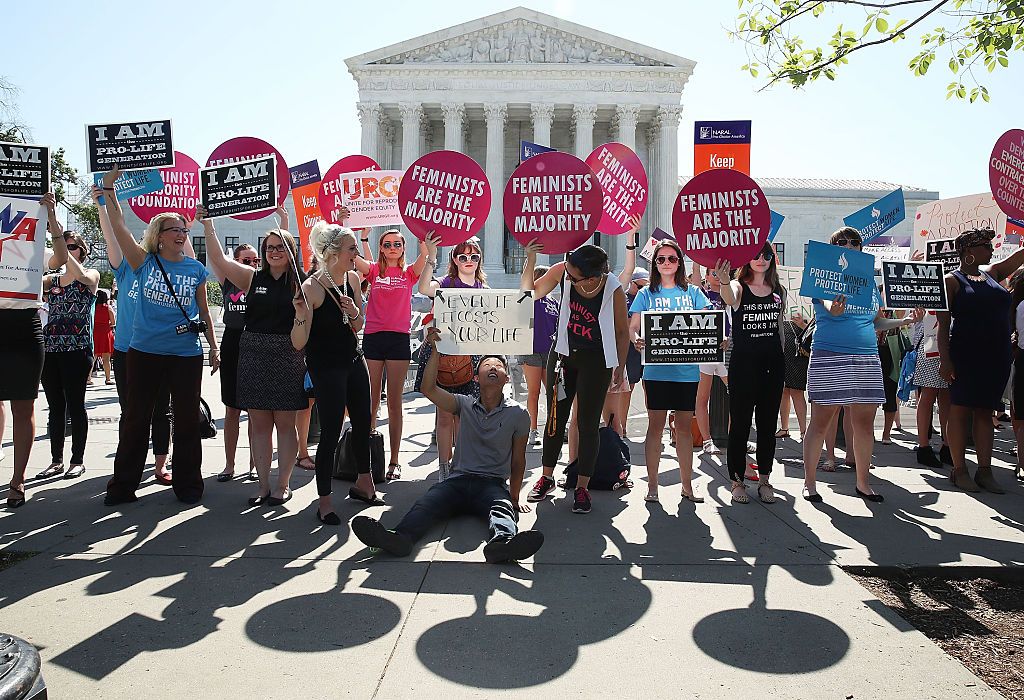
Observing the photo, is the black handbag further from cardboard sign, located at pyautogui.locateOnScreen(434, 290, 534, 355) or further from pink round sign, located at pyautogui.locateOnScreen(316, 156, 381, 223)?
pink round sign, located at pyautogui.locateOnScreen(316, 156, 381, 223)

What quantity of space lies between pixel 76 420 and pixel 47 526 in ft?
5.94

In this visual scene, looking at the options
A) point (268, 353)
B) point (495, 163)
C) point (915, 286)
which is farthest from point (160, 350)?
point (495, 163)

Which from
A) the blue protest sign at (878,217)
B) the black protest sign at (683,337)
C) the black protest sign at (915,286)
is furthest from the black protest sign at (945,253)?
the black protest sign at (683,337)

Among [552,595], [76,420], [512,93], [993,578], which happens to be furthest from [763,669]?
[512,93]

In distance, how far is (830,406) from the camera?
18.4 feet

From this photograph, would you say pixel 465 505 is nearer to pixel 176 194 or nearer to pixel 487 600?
pixel 487 600

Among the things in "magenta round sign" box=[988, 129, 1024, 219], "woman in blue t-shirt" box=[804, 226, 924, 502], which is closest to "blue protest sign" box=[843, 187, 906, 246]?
"magenta round sign" box=[988, 129, 1024, 219]

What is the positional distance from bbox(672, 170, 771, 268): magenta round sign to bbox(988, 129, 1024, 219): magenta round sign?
3.37 meters

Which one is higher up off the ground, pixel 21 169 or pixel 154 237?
pixel 21 169

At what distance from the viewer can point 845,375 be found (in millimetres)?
5574

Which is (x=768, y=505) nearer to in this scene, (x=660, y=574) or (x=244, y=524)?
(x=660, y=574)

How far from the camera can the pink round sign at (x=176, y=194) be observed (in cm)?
696

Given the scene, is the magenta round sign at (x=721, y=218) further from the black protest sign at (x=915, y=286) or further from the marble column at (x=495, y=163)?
the marble column at (x=495, y=163)

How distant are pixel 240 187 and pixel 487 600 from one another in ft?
11.2
